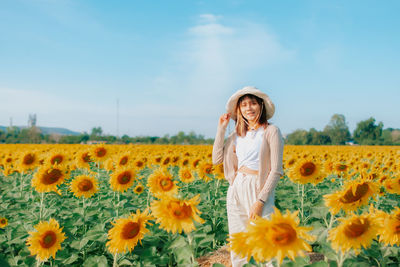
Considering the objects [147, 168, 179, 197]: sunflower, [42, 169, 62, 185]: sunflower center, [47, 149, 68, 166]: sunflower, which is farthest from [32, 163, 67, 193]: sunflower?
[147, 168, 179, 197]: sunflower

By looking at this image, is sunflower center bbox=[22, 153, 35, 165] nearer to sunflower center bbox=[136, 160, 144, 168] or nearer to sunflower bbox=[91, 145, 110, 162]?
sunflower bbox=[91, 145, 110, 162]

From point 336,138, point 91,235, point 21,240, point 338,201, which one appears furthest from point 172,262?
point 336,138

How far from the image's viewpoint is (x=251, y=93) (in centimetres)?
A: 318

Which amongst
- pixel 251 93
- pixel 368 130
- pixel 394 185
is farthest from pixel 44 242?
pixel 368 130

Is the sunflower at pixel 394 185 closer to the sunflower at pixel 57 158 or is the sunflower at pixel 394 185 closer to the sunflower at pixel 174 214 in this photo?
the sunflower at pixel 174 214

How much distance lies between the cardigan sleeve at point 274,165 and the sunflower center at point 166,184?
3.39 ft

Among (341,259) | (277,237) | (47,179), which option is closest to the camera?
(277,237)

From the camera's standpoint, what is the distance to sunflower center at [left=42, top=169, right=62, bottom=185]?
4.45m

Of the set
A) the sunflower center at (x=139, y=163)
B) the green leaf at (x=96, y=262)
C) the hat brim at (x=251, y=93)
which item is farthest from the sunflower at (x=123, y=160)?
the hat brim at (x=251, y=93)

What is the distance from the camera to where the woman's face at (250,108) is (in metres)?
3.17

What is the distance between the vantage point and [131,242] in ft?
8.41

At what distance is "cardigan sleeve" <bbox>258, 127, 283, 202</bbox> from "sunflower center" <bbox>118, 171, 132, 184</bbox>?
2670mm

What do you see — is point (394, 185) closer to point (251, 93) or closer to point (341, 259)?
point (251, 93)

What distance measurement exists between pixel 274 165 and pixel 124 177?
2.81m
